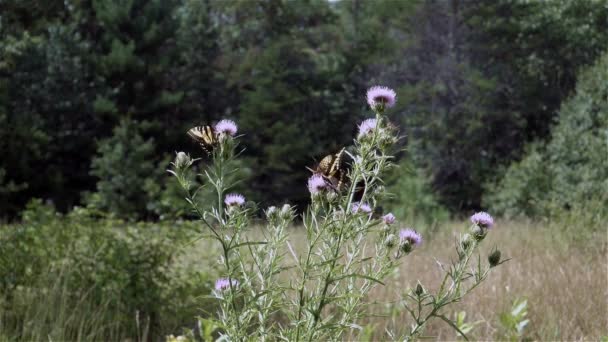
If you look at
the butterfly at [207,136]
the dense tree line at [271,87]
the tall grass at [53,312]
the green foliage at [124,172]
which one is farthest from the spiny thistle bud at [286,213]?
the green foliage at [124,172]

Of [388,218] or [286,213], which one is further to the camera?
[388,218]

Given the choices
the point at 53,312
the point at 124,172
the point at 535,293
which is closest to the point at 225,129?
the point at 53,312

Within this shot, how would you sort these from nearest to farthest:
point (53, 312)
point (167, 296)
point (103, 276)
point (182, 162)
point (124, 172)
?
point (182, 162), point (53, 312), point (103, 276), point (167, 296), point (124, 172)

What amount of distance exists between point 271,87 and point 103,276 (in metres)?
11.6

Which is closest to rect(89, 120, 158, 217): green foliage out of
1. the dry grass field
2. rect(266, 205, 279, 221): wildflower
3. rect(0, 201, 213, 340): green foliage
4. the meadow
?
the dry grass field

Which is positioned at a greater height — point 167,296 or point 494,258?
point 167,296

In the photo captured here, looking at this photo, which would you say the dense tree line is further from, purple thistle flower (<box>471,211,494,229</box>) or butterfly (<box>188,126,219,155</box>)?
purple thistle flower (<box>471,211,494,229</box>)

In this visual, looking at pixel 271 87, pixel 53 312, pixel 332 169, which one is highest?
pixel 271 87

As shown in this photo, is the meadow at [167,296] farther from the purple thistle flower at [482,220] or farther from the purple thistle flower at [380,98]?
the purple thistle flower at [380,98]

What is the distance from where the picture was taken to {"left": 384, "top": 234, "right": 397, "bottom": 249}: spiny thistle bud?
5.93 feet

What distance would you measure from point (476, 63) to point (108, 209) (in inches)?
325

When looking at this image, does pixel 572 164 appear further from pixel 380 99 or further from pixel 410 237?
pixel 380 99

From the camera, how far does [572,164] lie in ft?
34.6

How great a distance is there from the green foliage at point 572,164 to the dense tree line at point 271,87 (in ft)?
5.37
